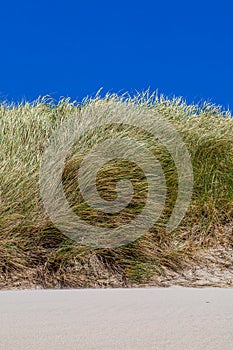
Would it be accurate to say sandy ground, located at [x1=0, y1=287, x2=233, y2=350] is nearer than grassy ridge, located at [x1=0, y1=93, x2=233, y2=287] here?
Yes

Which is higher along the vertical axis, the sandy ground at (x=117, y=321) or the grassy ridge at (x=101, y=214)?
the grassy ridge at (x=101, y=214)

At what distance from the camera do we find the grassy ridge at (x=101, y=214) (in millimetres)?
4473

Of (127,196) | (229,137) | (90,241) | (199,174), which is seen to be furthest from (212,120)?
(90,241)

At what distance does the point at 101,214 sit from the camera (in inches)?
185

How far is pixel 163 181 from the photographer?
514cm

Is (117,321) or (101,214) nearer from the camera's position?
(117,321)

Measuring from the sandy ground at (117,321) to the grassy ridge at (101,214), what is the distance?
772mm

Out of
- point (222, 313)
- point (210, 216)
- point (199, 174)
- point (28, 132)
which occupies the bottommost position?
point (222, 313)

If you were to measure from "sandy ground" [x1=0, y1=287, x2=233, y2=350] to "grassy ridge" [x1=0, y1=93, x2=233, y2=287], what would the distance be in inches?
30.4

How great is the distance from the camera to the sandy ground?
7.64ft

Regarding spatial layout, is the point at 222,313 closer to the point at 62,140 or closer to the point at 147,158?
the point at 147,158

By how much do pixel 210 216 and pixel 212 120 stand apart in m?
1.69

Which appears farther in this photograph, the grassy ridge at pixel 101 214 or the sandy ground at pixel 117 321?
the grassy ridge at pixel 101 214

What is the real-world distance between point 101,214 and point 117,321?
2012mm
